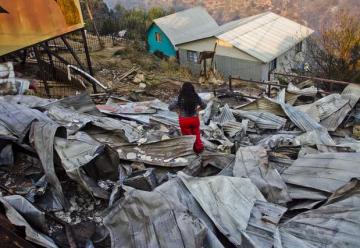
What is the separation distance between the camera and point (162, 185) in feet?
13.2

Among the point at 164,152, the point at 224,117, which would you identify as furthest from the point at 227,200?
the point at 224,117

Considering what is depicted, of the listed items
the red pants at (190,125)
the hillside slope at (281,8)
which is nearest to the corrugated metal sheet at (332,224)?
the red pants at (190,125)

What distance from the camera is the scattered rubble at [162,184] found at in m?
3.41

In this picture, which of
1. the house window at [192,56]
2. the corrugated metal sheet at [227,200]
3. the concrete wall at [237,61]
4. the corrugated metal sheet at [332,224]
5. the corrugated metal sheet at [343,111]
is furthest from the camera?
the house window at [192,56]

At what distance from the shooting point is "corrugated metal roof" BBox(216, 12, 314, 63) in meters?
23.4

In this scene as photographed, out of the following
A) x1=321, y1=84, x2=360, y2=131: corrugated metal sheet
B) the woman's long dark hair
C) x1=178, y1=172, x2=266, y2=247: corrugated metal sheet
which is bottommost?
x1=321, y1=84, x2=360, y2=131: corrugated metal sheet

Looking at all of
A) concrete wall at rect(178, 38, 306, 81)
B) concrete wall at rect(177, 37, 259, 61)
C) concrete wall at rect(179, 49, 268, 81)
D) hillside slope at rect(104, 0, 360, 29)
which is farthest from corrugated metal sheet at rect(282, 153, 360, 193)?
hillside slope at rect(104, 0, 360, 29)

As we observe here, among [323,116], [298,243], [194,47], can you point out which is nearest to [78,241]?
[298,243]

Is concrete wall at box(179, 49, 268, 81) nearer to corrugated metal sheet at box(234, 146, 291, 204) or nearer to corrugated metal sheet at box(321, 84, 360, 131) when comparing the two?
corrugated metal sheet at box(321, 84, 360, 131)

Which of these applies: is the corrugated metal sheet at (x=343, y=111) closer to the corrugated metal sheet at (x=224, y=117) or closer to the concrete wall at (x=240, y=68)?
the corrugated metal sheet at (x=224, y=117)

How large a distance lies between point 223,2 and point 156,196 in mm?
99932

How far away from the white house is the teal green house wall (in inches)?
51.0

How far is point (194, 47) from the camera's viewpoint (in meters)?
25.9

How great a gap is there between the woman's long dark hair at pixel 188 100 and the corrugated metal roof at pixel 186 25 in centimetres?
1995
